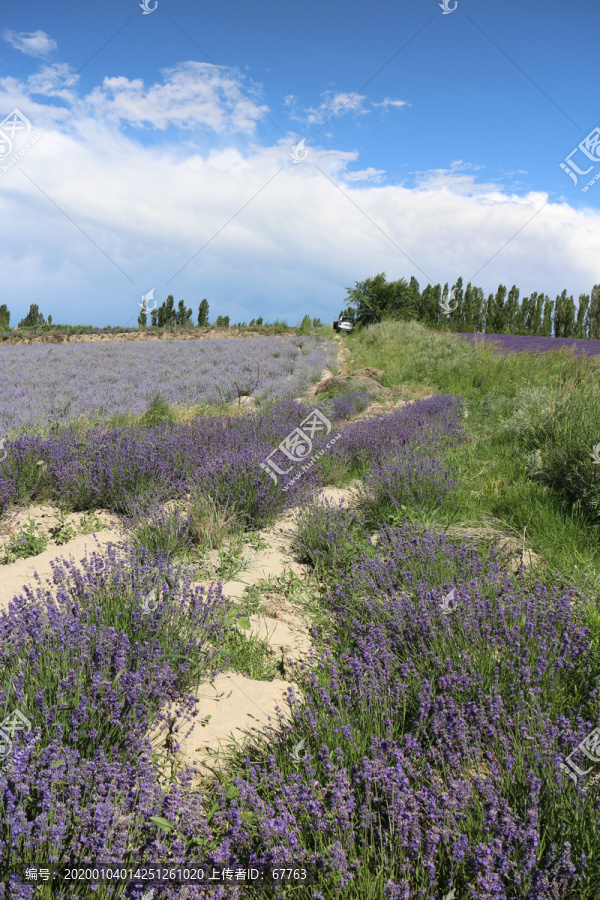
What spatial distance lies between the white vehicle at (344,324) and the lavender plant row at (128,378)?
10.6 m

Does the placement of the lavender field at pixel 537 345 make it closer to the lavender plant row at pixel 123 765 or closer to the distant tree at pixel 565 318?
the lavender plant row at pixel 123 765

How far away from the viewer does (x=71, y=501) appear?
4.37 metres

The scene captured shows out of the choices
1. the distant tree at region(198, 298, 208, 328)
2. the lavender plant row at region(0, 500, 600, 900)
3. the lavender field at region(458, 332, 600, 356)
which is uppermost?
the distant tree at region(198, 298, 208, 328)

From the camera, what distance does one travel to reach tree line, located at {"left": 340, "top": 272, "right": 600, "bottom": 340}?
98.3 feet

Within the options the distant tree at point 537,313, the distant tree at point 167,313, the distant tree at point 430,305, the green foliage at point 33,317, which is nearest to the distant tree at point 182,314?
the distant tree at point 167,313

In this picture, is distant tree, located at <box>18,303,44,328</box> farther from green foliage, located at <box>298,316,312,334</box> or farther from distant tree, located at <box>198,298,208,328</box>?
green foliage, located at <box>298,316,312,334</box>

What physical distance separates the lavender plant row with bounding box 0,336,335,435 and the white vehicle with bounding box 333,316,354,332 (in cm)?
1064

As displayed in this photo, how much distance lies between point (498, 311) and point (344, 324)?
49.3 ft

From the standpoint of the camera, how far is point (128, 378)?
1066 centimetres

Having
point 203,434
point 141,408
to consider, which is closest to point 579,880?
point 203,434

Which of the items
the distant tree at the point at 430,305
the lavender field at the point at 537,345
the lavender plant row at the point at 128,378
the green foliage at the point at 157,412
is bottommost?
the green foliage at the point at 157,412

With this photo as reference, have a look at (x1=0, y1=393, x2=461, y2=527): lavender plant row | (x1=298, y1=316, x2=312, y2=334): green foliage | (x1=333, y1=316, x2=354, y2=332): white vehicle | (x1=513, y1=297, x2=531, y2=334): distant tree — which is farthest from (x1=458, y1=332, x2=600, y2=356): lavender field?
(x1=513, y1=297, x2=531, y2=334): distant tree

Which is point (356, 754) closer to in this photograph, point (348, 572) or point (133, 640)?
point (133, 640)

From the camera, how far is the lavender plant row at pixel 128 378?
25.1ft
